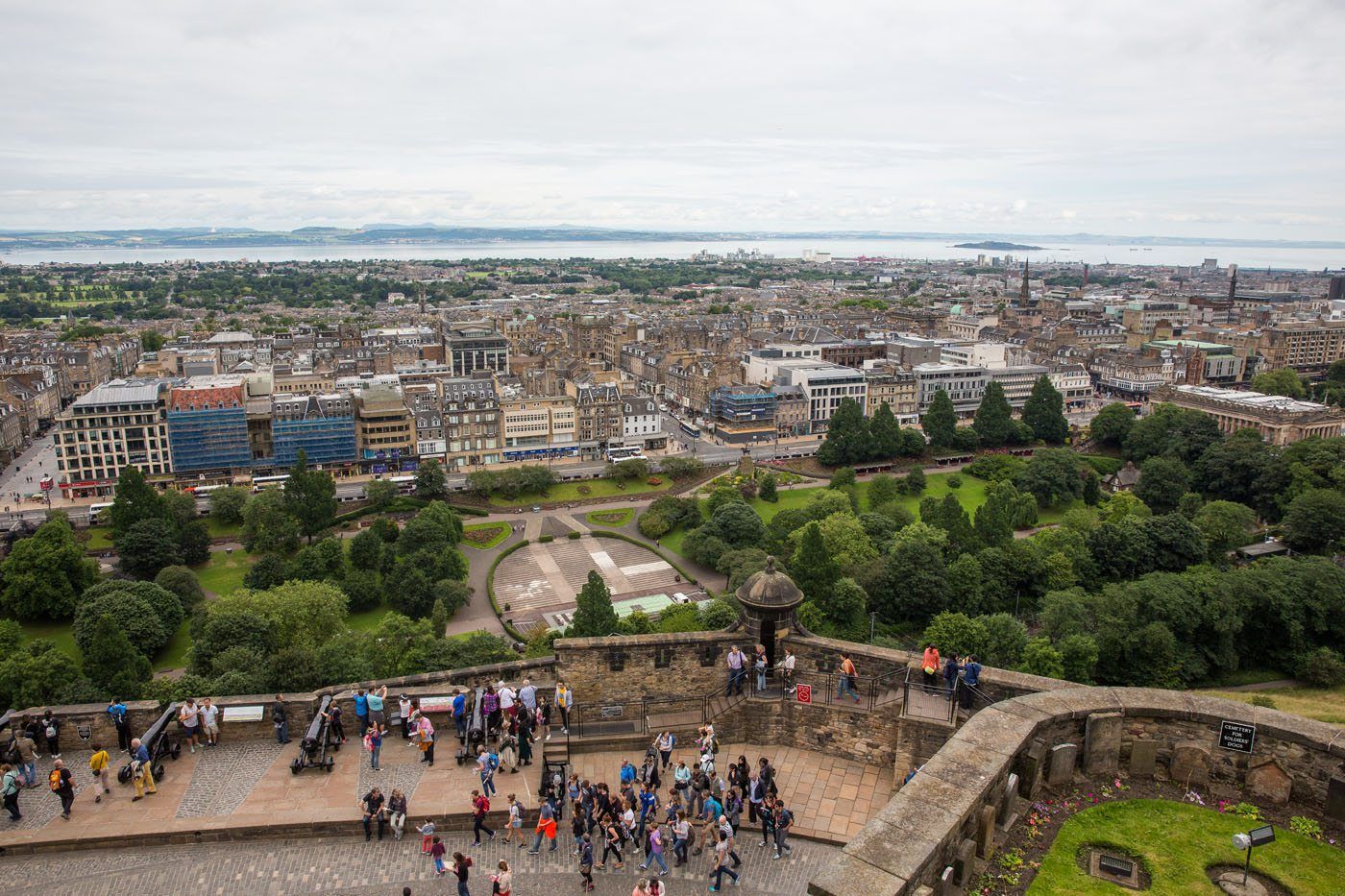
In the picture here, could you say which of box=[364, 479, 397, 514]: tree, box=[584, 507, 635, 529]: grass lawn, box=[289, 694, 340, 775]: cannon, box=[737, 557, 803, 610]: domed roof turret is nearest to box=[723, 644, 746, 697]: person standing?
box=[737, 557, 803, 610]: domed roof turret

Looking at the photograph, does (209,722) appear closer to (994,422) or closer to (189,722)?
(189,722)

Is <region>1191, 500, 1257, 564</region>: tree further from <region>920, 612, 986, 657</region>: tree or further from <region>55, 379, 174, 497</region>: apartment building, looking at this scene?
<region>55, 379, 174, 497</region>: apartment building

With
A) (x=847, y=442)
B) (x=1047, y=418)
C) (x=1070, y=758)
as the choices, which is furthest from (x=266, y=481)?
(x=1070, y=758)

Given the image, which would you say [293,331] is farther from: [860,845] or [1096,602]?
[860,845]

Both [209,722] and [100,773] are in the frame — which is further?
[209,722]

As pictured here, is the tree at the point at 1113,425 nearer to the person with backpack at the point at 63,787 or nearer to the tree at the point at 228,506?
the tree at the point at 228,506

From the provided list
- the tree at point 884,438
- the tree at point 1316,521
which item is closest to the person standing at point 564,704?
the tree at point 1316,521

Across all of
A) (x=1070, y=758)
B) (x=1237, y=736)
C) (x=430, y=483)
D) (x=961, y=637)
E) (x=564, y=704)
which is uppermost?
(x=1237, y=736)
